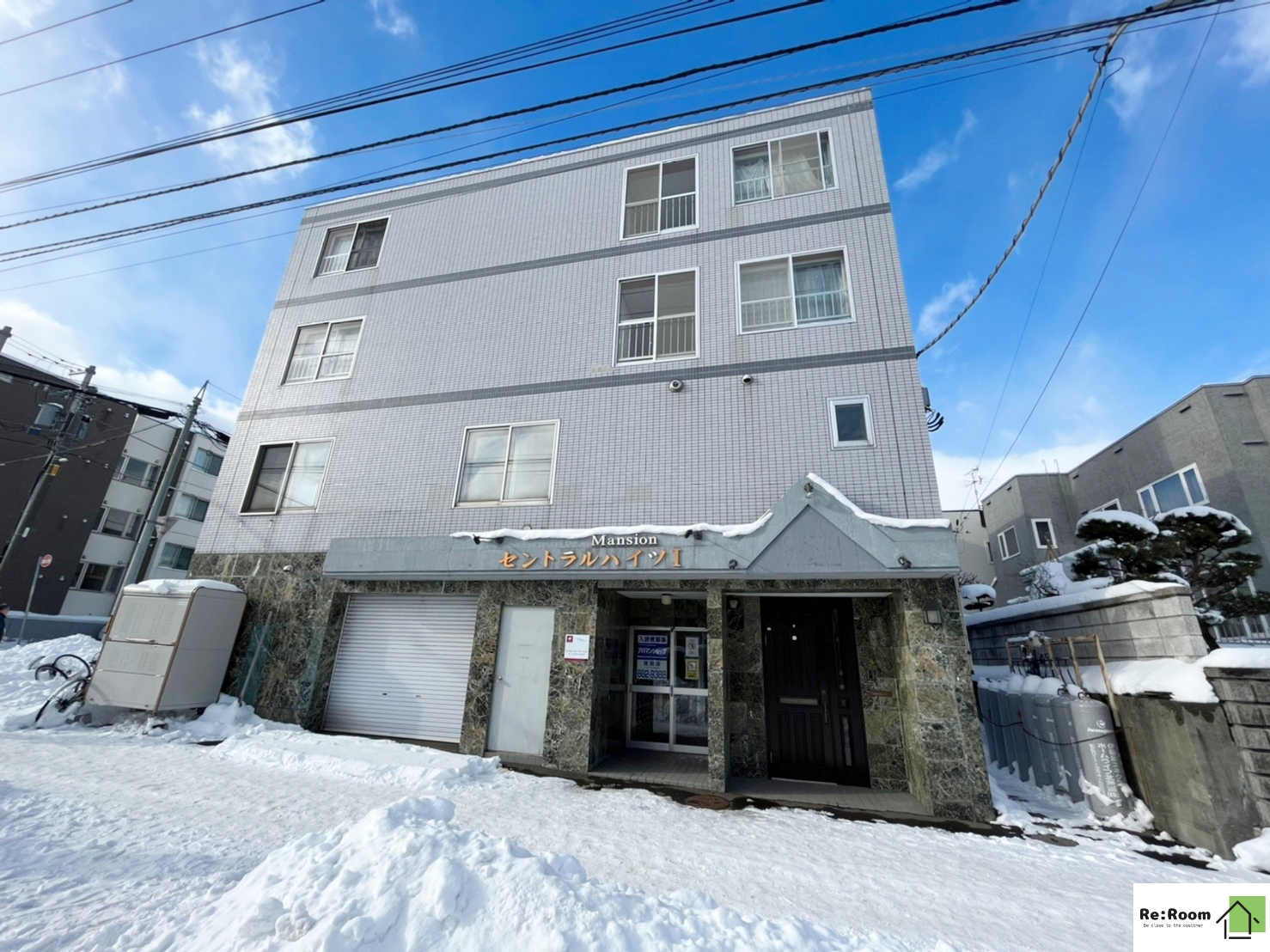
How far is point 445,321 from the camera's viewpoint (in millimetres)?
11211

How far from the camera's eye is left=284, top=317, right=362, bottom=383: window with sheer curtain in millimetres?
11859

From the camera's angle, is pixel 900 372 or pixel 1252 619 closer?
pixel 900 372

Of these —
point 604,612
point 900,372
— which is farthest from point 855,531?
point 604,612

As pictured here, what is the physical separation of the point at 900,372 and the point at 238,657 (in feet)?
44.1

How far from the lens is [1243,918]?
11.4 ft

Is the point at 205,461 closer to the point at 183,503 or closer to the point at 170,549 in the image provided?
the point at 183,503

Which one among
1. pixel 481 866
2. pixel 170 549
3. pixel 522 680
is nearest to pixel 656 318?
pixel 522 680

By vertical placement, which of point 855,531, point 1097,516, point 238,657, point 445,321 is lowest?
point 238,657

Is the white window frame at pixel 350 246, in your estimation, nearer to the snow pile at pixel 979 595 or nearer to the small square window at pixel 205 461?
the snow pile at pixel 979 595

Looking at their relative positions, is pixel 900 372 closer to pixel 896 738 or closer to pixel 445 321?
pixel 896 738

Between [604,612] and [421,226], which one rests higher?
[421,226]

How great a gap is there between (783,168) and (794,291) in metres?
3.18

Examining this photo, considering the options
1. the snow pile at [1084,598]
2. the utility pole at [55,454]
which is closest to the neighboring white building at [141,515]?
the utility pole at [55,454]

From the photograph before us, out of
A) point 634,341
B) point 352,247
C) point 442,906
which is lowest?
point 442,906
